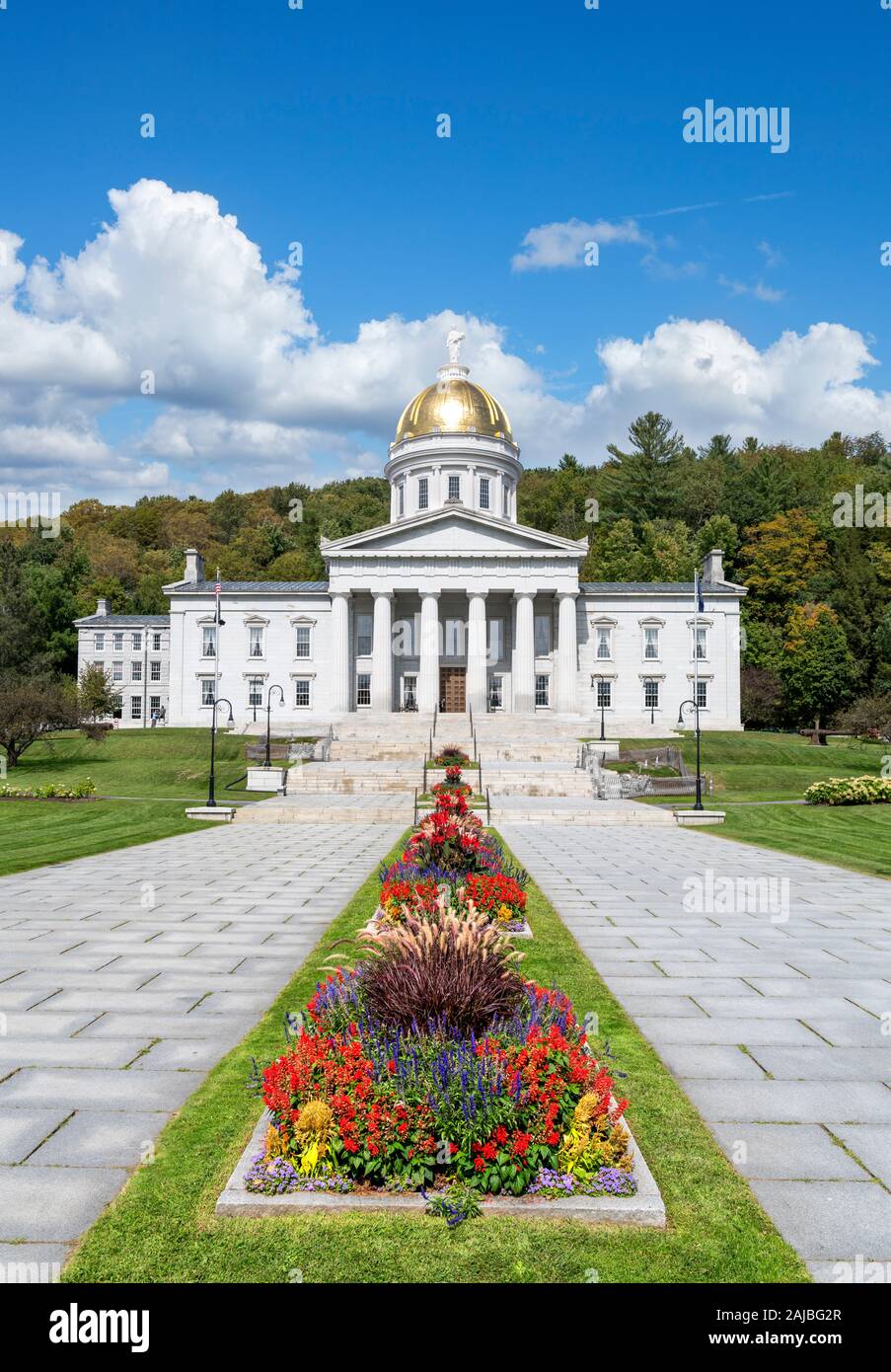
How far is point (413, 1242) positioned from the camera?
4.25 m

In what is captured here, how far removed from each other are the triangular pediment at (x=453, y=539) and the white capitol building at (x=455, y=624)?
4.0 inches

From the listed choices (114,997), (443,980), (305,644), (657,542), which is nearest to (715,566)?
(657,542)

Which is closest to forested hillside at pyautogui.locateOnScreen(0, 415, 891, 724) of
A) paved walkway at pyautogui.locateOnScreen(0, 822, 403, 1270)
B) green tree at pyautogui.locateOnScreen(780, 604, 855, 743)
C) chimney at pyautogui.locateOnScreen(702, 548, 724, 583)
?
green tree at pyautogui.locateOnScreen(780, 604, 855, 743)

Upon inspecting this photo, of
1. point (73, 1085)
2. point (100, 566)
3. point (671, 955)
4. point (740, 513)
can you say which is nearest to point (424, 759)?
point (671, 955)

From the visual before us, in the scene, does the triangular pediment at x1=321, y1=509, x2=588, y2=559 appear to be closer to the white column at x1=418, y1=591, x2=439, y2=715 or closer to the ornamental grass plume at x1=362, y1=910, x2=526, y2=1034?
the white column at x1=418, y1=591, x2=439, y2=715

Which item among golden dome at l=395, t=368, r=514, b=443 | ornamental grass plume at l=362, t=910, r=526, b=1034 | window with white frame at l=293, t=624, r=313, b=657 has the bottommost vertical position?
ornamental grass plume at l=362, t=910, r=526, b=1034

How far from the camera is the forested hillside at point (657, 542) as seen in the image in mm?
69562

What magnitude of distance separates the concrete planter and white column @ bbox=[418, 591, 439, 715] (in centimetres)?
5889

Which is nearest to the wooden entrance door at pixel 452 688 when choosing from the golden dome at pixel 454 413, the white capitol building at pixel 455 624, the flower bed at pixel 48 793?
the white capitol building at pixel 455 624

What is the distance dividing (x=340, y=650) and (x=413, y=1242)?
61.2 m

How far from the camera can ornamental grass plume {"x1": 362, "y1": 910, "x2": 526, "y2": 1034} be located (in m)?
5.95

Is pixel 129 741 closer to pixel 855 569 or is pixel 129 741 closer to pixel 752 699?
pixel 752 699

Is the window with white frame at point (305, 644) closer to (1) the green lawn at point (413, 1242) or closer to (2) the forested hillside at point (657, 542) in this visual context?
(2) the forested hillside at point (657, 542)

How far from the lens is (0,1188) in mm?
4812
